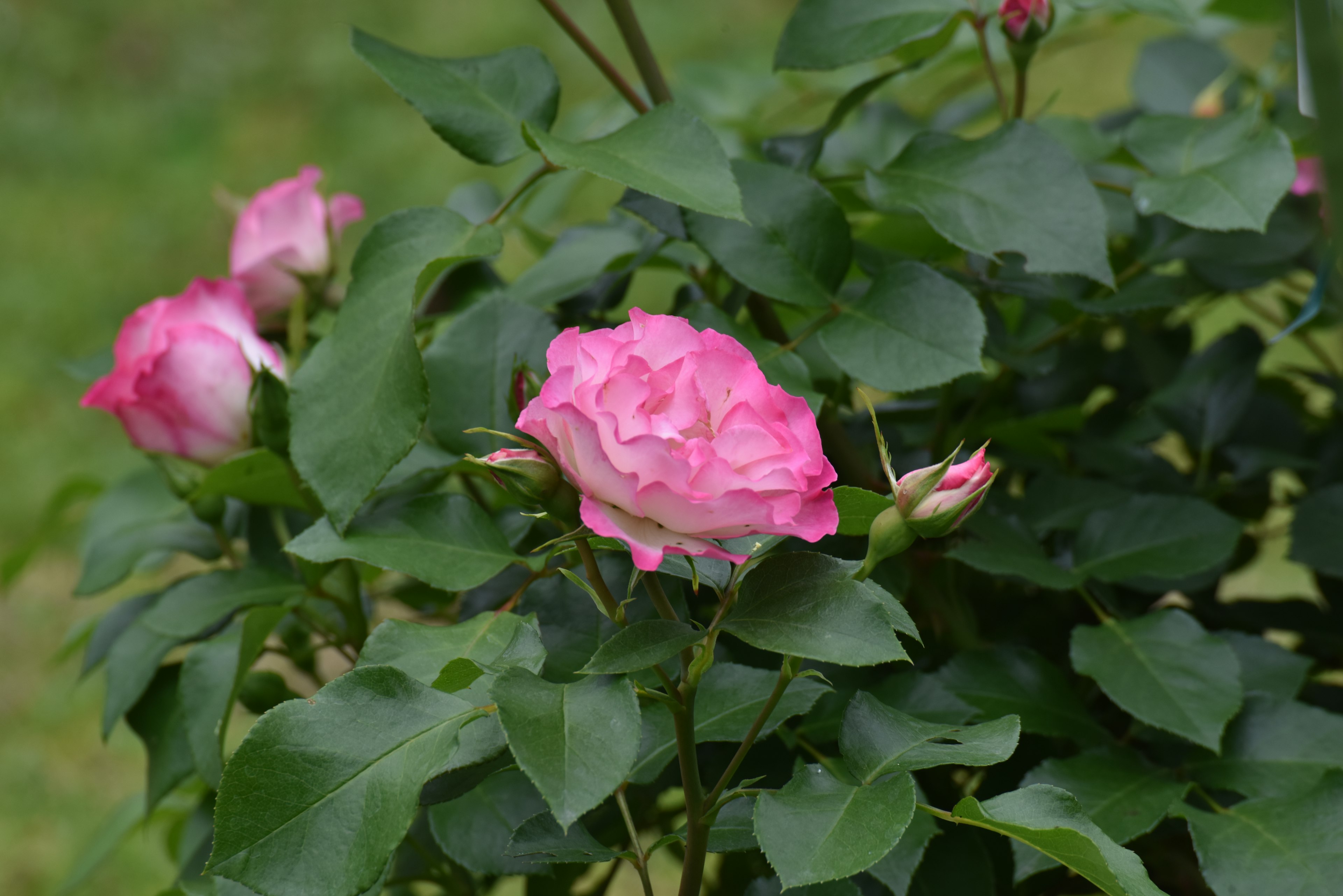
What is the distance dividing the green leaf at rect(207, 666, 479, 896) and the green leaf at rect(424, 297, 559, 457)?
0.49ft

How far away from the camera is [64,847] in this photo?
1.30 m

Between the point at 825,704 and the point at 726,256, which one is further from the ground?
the point at 726,256

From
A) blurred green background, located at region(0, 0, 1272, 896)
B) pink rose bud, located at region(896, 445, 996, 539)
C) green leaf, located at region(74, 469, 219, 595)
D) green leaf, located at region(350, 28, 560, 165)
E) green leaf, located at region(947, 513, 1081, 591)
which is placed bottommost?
blurred green background, located at region(0, 0, 1272, 896)

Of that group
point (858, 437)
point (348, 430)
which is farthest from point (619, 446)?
point (858, 437)

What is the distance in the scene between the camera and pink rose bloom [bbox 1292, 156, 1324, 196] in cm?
57

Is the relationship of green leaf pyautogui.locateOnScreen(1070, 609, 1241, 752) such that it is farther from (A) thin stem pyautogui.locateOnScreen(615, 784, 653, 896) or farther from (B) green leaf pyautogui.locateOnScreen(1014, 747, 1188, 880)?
(A) thin stem pyautogui.locateOnScreen(615, 784, 653, 896)

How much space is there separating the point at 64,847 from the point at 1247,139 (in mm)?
1326

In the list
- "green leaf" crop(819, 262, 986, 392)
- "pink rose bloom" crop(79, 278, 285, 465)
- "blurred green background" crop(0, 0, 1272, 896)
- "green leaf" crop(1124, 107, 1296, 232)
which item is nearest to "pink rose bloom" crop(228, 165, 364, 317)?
"pink rose bloom" crop(79, 278, 285, 465)

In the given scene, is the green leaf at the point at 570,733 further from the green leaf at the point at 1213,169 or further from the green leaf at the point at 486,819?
the green leaf at the point at 1213,169

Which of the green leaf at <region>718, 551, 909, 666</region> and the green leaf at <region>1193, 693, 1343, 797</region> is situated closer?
the green leaf at <region>718, 551, 909, 666</region>

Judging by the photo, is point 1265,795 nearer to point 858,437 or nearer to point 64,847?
point 858,437

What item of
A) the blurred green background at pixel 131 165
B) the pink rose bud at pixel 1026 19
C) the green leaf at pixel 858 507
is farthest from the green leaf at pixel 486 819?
the blurred green background at pixel 131 165

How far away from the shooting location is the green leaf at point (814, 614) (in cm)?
28

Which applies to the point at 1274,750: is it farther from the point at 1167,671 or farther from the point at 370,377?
the point at 370,377
